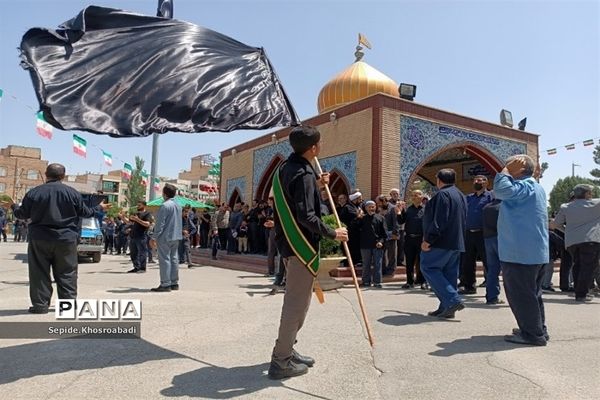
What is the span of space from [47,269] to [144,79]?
8.90ft

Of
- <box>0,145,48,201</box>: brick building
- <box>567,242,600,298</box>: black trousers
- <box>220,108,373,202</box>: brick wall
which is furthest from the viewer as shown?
<box>0,145,48,201</box>: brick building

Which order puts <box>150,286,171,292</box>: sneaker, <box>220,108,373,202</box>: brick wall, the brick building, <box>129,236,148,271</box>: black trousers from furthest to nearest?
the brick building, <box>220,108,373,202</box>: brick wall, <box>129,236,148,271</box>: black trousers, <box>150,286,171,292</box>: sneaker

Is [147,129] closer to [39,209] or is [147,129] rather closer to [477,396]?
[39,209]

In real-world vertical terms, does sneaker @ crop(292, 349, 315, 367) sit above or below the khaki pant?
below

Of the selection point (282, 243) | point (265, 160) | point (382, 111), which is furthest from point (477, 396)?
point (265, 160)

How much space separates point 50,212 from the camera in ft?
16.3

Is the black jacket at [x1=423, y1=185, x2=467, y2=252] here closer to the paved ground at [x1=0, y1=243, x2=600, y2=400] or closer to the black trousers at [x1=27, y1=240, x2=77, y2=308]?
the paved ground at [x1=0, y1=243, x2=600, y2=400]

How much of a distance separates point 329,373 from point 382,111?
10.0 meters

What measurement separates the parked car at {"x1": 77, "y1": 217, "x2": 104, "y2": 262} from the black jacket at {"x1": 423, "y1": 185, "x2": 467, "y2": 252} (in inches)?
427

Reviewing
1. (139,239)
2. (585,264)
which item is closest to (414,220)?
(585,264)

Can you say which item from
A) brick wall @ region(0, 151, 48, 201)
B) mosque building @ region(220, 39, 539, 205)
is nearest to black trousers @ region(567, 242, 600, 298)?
mosque building @ region(220, 39, 539, 205)

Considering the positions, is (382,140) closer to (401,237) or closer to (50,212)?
(401,237)

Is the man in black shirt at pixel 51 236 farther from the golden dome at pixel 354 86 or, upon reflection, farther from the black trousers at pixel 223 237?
the golden dome at pixel 354 86

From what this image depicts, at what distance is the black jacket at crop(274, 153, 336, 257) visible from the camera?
10.1ft
